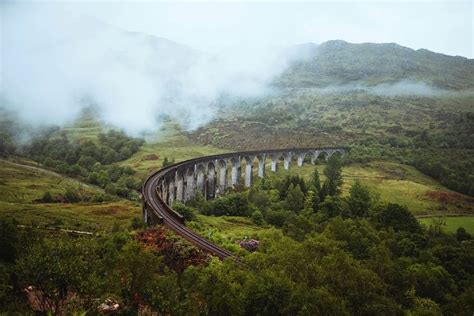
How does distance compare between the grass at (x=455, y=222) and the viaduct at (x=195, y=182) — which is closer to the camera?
Answer: the viaduct at (x=195, y=182)

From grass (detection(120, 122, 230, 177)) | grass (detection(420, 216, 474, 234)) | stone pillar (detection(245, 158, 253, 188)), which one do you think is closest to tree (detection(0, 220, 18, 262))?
grass (detection(420, 216, 474, 234))

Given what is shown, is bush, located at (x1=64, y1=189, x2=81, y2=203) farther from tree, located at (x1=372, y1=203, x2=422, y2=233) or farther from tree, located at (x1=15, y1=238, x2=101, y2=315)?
tree, located at (x1=15, y1=238, x2=101, y2=315)

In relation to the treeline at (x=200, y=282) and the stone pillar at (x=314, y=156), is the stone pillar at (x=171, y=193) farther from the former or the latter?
the stone pillar at (x=314, y=156)

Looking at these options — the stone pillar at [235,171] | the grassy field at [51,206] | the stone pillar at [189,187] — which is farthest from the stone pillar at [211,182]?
the grassy field at [51,206]

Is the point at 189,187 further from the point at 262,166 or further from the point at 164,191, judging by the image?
the point at 262,166

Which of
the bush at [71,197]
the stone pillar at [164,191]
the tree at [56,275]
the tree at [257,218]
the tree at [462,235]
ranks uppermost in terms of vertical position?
the tree at [56,275]

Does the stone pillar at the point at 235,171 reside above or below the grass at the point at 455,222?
above

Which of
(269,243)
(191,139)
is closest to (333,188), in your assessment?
(269,243)

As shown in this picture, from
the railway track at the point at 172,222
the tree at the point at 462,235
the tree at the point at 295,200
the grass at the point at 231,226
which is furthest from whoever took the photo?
the tree at the point at 295,200

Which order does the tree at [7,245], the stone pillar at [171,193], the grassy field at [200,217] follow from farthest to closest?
the stone pillar at [171,193], the grassy field at [200,217], the tree at [7,245]
